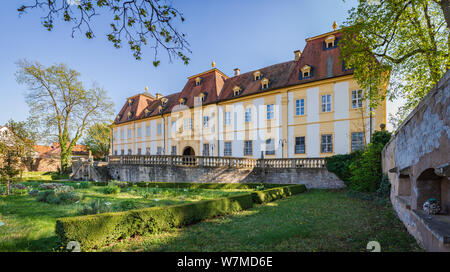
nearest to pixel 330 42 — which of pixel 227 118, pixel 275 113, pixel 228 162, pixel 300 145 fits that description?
pixel 275 113

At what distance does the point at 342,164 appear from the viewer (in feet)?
48.1

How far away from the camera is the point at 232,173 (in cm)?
1752

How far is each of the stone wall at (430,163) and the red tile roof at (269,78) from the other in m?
9.84

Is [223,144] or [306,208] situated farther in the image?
[223,144]

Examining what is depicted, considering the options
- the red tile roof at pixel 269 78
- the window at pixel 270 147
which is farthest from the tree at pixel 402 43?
the window at pixel 270 147

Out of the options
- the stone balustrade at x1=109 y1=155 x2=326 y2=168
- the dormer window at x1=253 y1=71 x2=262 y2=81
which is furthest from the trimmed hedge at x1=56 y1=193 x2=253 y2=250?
the dormer window at x1=253 y1=71 x2=262 y2=81

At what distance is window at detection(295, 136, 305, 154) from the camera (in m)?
20.1

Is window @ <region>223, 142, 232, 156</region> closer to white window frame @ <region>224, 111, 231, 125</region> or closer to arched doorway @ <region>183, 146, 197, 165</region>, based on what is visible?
white window frame @ <region>224, 111, 231, 125</region>

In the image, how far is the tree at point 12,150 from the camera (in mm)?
10781

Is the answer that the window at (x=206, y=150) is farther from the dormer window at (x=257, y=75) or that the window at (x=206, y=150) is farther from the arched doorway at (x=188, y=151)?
the dormer window at (x=257, y=75)

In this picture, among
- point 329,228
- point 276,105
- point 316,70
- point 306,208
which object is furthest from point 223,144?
point 329,228

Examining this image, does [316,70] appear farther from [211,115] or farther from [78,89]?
[78,89]

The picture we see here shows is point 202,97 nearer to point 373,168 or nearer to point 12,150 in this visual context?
point 12,150
